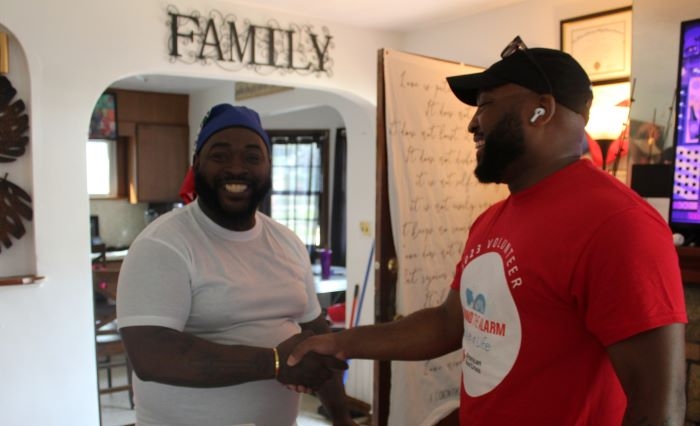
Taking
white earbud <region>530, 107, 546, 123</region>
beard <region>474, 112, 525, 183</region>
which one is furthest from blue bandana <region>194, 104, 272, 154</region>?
white earbud <region>530, 107, 546, 123</region>

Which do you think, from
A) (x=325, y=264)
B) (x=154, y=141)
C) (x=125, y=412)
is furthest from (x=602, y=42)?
(x=154, y=141)

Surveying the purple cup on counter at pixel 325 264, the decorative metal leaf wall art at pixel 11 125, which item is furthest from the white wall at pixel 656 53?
the purple cup on counter at pixel 325 264

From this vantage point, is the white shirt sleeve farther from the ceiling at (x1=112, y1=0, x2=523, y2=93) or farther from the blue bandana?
the ceiling at (x1=112, y1=0, x2=523, y2=93)

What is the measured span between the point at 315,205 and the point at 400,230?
3788mm

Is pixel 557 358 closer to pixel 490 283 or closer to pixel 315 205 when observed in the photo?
pixel 490 283

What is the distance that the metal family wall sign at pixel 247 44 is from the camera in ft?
9.74

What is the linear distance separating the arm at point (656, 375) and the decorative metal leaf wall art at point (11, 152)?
8.35ft

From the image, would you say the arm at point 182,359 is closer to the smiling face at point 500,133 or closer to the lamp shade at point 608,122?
the smiling face at point 500,133

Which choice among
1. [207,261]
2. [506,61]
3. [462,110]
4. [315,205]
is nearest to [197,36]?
[462,110]

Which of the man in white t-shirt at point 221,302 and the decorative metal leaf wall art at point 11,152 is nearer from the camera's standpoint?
the man in white t-shirt at point 221,302

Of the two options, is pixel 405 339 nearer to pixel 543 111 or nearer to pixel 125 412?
pixel 543 111

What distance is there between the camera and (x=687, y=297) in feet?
7.48

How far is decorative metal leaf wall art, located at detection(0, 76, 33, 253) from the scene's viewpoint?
254 cm

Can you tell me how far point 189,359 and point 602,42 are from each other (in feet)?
7.99
